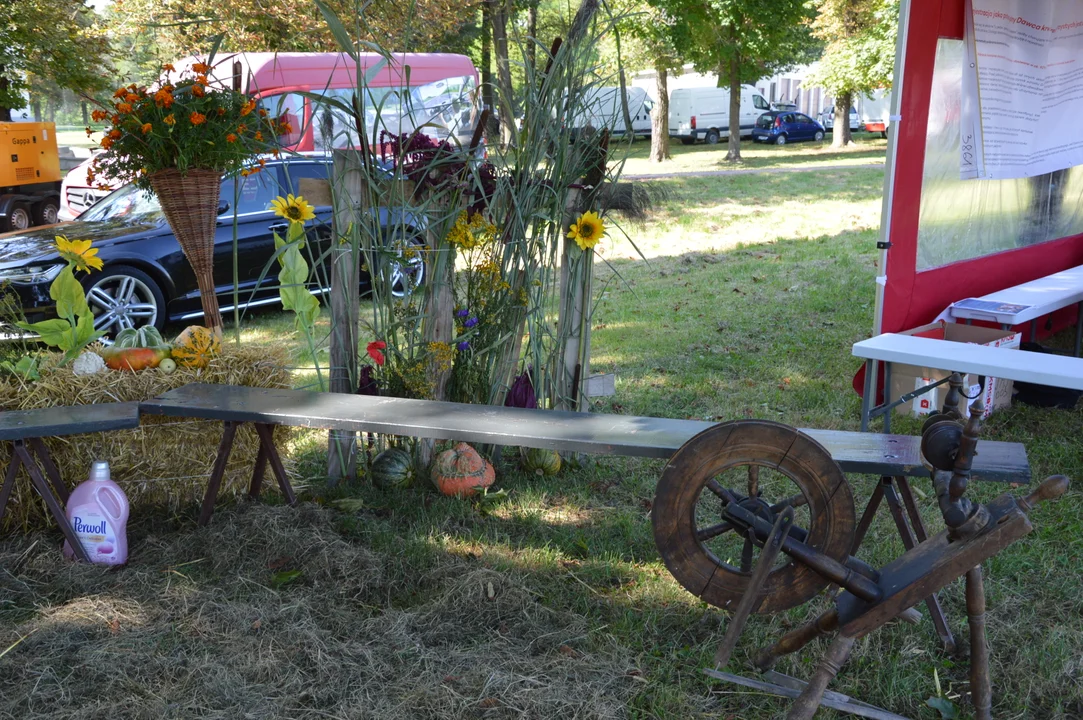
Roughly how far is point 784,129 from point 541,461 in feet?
96.6

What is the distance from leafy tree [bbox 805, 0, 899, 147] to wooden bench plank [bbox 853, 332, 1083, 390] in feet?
56.3

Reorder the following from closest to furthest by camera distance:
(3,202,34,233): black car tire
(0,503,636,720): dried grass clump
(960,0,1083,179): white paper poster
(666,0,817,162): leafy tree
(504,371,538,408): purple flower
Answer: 1. (0,503,636,720): dried grass clump
2. (504,371,538,408): purple flower
3. (960,0,1083,179): white paper poster
4. (3,202,34,233): black car tire
5. (666,0,817,162): leafy tree

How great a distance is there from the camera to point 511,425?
3.18 metres

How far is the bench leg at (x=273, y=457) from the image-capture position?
3529mm

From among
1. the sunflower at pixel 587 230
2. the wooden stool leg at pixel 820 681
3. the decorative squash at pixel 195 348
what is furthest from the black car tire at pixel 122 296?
the wooden stool leg at pixel 820 681

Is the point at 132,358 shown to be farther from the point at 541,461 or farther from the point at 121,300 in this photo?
the point at 121,300

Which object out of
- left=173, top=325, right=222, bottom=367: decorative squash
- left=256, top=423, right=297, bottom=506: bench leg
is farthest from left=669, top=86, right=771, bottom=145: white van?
left=256, top=423, right=297, bottom=506: bench leg

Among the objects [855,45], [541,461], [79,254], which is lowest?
[541,461]

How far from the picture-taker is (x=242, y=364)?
3.85 m

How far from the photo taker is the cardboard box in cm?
485

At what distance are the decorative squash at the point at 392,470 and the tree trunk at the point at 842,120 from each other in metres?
24.7

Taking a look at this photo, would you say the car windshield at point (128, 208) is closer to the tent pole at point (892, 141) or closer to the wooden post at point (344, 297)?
the wooden post at point (344, 297)

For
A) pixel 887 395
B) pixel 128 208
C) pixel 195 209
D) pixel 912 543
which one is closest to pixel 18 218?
pixel 128 208

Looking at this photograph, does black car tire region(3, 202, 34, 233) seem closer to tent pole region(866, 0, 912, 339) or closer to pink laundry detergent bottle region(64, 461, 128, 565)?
pink laundry detergent bottle region(64, 461, 128, 565)
